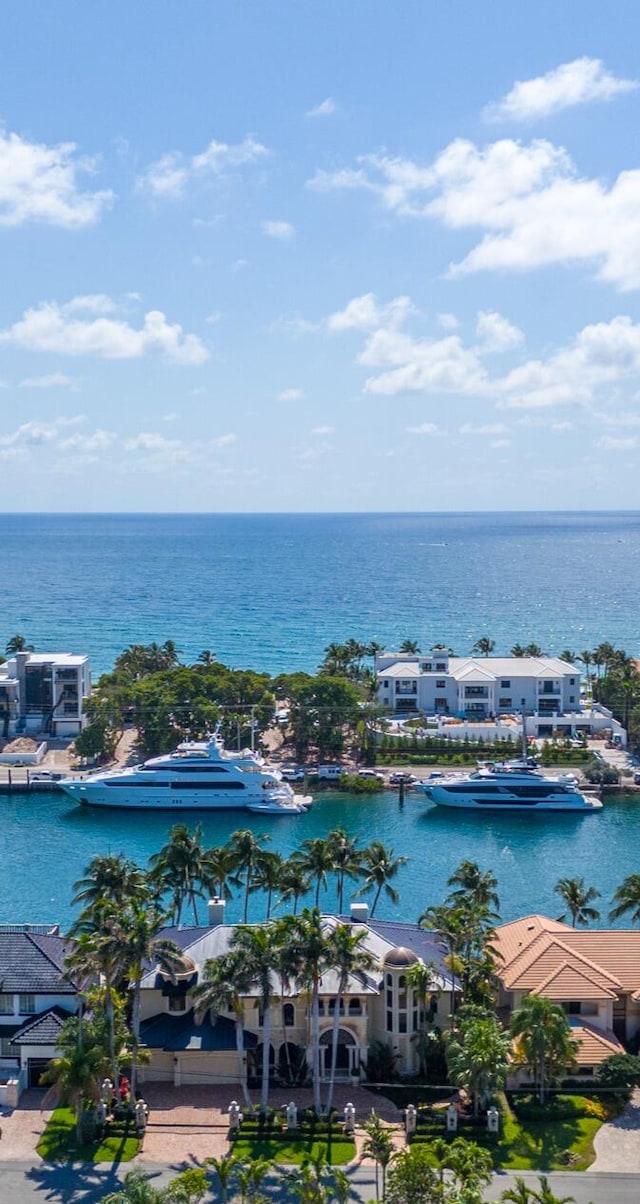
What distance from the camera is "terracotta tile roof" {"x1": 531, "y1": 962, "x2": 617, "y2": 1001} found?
44188mm

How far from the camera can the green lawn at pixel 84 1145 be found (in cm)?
3716

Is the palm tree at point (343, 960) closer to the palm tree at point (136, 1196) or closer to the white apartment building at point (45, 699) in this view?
the palm tree at point (136, 1196)

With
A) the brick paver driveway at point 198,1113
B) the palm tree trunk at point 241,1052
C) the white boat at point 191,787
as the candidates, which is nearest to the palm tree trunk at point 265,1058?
the palm tree trunk at point 241,1052

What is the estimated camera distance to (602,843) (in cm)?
7725

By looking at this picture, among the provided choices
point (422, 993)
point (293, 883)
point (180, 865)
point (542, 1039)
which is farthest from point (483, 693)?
point (542, 1039)

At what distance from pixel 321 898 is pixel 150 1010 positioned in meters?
20.0

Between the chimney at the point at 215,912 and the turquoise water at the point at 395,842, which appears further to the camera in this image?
the turquoise water at the point at 395,842

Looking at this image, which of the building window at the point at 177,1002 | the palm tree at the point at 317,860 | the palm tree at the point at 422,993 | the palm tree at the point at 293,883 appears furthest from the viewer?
the palm tree at the point at 317,860

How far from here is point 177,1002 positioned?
1766 inches

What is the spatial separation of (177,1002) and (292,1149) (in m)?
9.05

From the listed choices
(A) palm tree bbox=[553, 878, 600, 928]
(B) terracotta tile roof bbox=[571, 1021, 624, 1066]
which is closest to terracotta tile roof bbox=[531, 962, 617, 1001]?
(B) terracotta tile roof bbox=[571, 1021, 624, 1066]

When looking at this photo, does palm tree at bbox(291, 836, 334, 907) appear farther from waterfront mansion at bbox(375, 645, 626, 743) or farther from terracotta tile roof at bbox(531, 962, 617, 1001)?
waterfront mansion at bbox(375, 645, 626, 743)

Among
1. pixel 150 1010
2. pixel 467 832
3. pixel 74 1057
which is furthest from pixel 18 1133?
pixel 467 832

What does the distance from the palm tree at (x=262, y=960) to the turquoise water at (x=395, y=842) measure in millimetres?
20336
